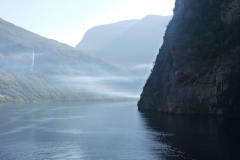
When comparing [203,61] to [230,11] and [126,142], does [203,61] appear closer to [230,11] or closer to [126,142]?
[230,11]

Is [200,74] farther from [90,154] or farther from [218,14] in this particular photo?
[90,154]

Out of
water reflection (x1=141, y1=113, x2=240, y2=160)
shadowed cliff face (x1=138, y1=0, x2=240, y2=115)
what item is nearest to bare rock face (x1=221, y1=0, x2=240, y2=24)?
shadowed cliff face (x1=138, y1=0, x2=240, y2=115)

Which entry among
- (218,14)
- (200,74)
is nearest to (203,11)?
(218,14)

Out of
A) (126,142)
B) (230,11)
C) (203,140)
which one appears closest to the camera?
(203,140)

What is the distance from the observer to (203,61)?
254 ft

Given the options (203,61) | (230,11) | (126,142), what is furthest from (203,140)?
(230,11)

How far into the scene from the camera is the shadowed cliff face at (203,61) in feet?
232

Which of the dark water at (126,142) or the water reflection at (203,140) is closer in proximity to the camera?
the water reflection at (203,140)

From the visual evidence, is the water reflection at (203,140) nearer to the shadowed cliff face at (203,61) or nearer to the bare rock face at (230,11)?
the shadowed cliff face at (203,61)

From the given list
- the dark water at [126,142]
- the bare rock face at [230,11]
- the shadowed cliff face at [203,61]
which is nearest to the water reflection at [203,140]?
the dark water at [126,142]

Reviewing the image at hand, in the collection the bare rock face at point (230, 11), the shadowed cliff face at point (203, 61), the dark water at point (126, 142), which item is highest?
the bare rock face at point (230, 11)

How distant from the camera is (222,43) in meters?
75.2

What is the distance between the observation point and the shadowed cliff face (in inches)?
2788

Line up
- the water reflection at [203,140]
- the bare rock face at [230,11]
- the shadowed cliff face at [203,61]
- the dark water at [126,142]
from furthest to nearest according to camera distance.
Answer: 1. the bare rock face at [230,11]
2. the shadowed cliff face at [203,61]
3. the dark water at [126,142]
4. the water reflection at [203,140]
